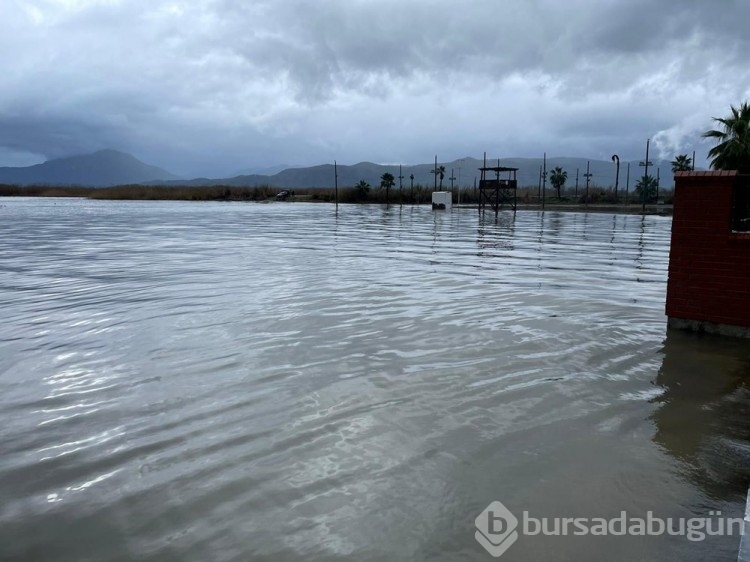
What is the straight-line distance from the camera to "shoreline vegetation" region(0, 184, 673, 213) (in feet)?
230

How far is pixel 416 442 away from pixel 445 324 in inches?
140

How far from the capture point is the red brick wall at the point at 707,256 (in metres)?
6.70

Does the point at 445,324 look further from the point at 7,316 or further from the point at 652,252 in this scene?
the point at 652,252

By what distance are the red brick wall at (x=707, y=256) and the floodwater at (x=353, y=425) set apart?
1.32ft

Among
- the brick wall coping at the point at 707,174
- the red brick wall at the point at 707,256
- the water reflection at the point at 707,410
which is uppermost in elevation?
the brick wall coping at the point at 707,174

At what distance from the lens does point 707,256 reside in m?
6.89

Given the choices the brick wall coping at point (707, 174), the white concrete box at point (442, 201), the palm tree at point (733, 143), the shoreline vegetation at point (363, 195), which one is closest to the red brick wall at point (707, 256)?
the brick wall coping at point (707, 174)

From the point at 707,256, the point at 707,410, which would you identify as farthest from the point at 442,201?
the point at 707,410

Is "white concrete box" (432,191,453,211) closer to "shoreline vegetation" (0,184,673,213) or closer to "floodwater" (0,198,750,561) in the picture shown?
"shoreline vegetation" (0,184,673,213)

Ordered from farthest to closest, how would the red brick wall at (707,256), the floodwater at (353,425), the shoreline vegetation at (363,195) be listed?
1. the shoreline vegetation at (363,195)
2. the red brick wall at (707,256)
3. the floodwater at (353,425)

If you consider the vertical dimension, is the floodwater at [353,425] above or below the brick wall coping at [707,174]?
below

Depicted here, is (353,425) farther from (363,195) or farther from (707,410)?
(363,195)

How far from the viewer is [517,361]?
19.5ft

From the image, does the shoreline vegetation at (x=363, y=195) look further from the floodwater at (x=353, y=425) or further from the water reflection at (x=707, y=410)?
the floodwater at (x=353, y=425)
